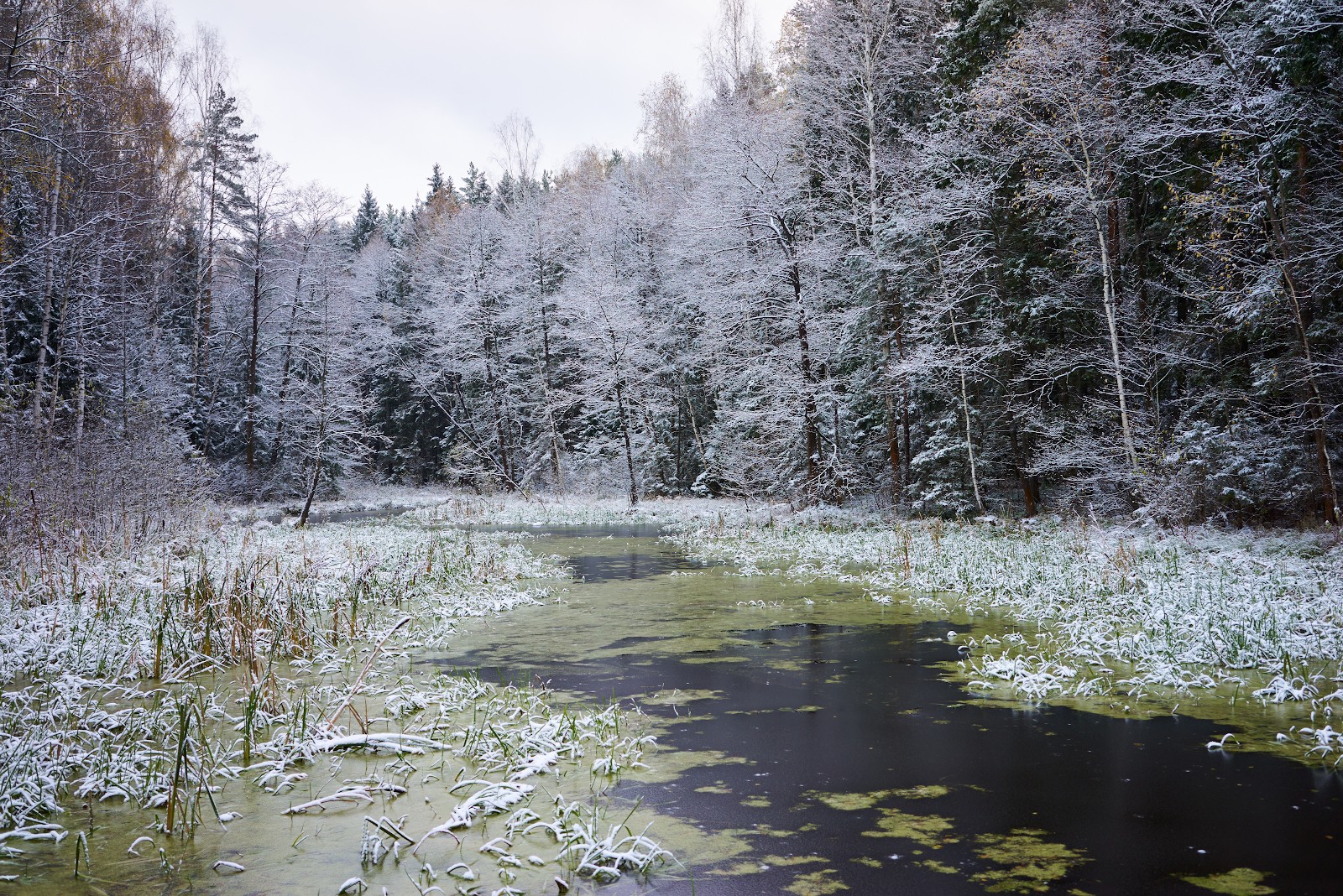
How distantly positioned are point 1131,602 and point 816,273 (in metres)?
14.6

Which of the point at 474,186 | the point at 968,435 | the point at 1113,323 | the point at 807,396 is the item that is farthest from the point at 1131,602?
the point at 474,186

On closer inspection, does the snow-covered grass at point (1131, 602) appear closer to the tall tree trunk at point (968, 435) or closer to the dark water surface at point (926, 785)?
the dark water surface at point (926, 785)

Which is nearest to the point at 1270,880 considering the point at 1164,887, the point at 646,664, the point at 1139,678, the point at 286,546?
the point at 1164,887

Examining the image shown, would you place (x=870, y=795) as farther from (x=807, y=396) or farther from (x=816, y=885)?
(x=807, y=396)

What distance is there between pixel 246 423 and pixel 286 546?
18816 millimetres

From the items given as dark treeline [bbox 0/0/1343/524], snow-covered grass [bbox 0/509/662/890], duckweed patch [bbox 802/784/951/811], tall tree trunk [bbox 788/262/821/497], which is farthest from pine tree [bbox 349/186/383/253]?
duckweed patch [bbox 802/784/951/811]

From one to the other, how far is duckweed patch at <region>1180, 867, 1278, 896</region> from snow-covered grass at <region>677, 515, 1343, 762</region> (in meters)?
1.92

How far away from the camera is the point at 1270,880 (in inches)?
124

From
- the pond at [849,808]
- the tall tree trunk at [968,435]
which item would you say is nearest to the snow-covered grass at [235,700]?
the pond at [849,808]

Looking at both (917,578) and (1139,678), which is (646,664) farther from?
(917,578)

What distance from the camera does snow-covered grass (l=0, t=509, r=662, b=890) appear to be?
4109 mm

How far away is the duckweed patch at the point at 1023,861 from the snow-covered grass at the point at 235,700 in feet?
4.98

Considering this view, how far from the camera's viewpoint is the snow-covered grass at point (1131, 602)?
20.6 feet

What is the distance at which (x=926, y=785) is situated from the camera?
4316 millimetres
